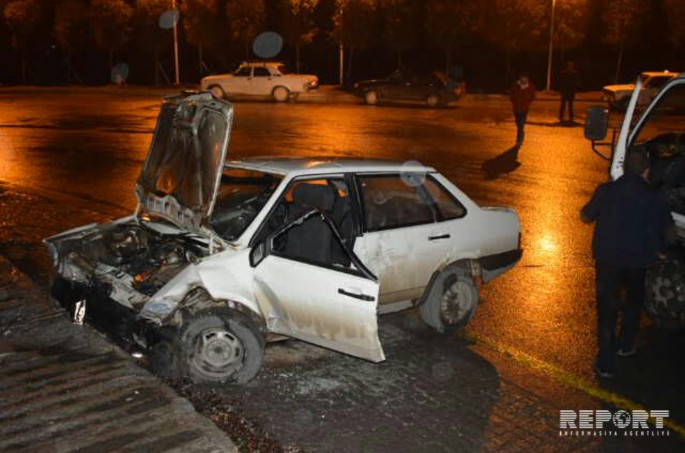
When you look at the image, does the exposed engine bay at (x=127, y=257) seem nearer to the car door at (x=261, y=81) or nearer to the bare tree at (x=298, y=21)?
the car door at (x=261, y=81)

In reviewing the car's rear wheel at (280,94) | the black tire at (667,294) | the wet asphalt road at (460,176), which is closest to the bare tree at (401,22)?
the wet asphalt road at (460,176)

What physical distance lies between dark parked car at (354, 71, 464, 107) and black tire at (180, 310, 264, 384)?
25.5m

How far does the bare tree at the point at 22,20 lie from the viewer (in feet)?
154

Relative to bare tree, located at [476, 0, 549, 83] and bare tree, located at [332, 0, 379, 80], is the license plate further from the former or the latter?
bare tree, located at [332, 0, 379, 80]

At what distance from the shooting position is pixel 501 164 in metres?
15.0

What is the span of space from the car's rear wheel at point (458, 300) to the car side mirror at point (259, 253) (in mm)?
1824

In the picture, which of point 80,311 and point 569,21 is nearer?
point 80,311

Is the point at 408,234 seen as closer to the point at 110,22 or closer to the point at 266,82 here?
the point at 266,82

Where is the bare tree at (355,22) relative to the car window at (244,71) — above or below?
above

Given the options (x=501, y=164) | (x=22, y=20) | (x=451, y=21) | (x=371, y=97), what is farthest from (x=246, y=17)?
(x=501, y=164)

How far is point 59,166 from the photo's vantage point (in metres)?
14.8

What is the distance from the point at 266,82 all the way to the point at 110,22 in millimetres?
17402

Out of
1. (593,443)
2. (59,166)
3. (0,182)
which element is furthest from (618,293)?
(59,166)

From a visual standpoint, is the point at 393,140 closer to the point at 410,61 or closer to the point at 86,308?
the point at 86,308
